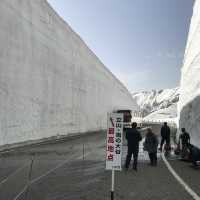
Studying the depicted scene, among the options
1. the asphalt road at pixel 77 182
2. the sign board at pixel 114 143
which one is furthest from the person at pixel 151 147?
the sign board at pixel 114 143

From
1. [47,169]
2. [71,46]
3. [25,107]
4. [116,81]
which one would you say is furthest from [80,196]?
[116,81]

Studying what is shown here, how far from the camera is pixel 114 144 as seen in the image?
7.54 meters

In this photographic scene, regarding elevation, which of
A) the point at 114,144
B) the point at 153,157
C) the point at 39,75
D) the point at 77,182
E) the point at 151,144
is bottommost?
the point at 77,182

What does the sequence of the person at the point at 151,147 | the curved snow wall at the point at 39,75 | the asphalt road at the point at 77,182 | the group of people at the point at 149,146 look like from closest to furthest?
the asphalt road at the point at 77,182
the group of people at the point at 149,146
the person at the point at 151,147
the curved snow wall at the point at 39,75

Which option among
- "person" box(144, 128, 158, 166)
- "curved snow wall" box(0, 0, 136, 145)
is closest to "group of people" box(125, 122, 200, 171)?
"person" box(144, 128, 158, 166)

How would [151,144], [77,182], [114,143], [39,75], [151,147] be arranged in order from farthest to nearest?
[39,75] < [151,144] < [151,147] < [77,182] < [114,143]

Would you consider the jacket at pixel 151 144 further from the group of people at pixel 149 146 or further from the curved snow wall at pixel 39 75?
the curved snow wall at pixel 39 75

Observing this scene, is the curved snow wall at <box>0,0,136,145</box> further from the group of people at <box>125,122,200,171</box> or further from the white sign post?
the white sign post

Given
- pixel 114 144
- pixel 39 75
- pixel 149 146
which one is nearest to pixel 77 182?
pixel 114 144

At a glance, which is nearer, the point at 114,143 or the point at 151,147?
the point at 114,143

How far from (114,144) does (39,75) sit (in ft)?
61.4

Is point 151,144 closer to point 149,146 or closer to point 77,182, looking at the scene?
point 149,146

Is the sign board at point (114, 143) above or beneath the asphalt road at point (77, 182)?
above

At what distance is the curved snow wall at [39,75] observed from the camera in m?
20.2
